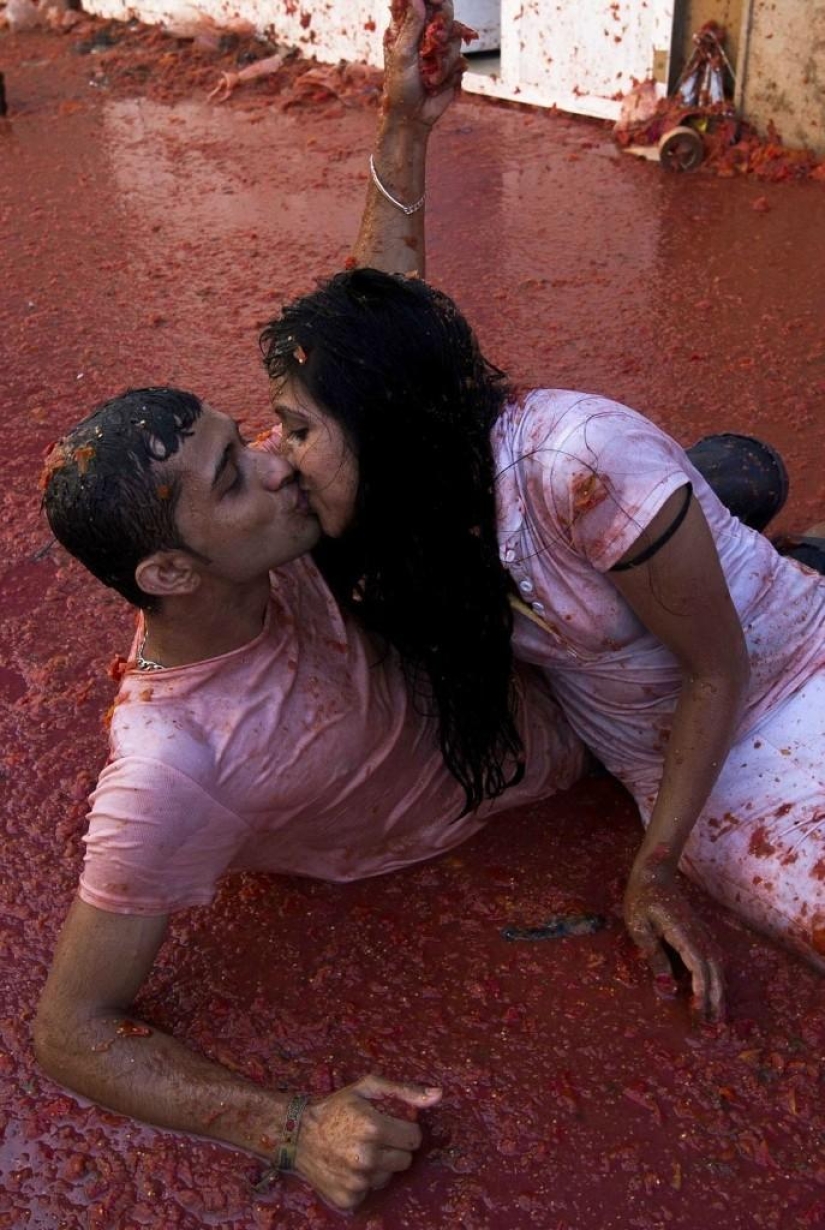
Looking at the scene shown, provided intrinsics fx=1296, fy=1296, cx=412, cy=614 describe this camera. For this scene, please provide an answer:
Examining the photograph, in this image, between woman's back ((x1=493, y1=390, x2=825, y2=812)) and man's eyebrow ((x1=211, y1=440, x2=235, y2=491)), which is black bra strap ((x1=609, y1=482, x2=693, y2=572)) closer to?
woman's back ((x1=493, y1=390, x2=825, y2=812))

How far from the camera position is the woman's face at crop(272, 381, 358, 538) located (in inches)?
81.2

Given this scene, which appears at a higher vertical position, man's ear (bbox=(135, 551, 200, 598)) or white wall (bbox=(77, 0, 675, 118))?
man's ear (bbox=(135, 551, 200, 598))

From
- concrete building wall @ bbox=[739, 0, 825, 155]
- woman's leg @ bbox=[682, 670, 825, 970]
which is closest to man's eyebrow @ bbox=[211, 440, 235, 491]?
woman's leg @ bbox=[682, 670, 825, 970]

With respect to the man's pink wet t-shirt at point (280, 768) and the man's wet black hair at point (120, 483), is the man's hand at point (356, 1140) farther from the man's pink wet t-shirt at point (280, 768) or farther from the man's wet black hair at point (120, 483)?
the man's wet black hair at point (120, 483)

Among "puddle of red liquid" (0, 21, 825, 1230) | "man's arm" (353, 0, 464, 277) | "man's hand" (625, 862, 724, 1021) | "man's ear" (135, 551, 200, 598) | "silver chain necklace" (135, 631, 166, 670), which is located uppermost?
"man's arm" (353, 0, 464, 277)

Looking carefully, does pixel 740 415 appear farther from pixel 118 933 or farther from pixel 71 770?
pixel 118 933

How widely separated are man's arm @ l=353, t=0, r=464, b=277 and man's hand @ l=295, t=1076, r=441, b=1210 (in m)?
1.88

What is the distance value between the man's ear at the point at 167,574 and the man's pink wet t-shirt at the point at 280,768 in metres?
0.16

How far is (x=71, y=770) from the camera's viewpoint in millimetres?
3010

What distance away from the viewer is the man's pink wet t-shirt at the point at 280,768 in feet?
6.88

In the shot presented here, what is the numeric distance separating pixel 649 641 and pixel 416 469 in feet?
1.87

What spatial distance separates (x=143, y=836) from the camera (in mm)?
2072

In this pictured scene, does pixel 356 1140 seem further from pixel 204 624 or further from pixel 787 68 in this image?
pixel 787 68

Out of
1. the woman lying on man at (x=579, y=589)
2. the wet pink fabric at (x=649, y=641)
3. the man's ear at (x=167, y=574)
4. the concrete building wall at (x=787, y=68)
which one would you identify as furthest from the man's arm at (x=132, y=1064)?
the concrete building wall at (x=787, y=68)
